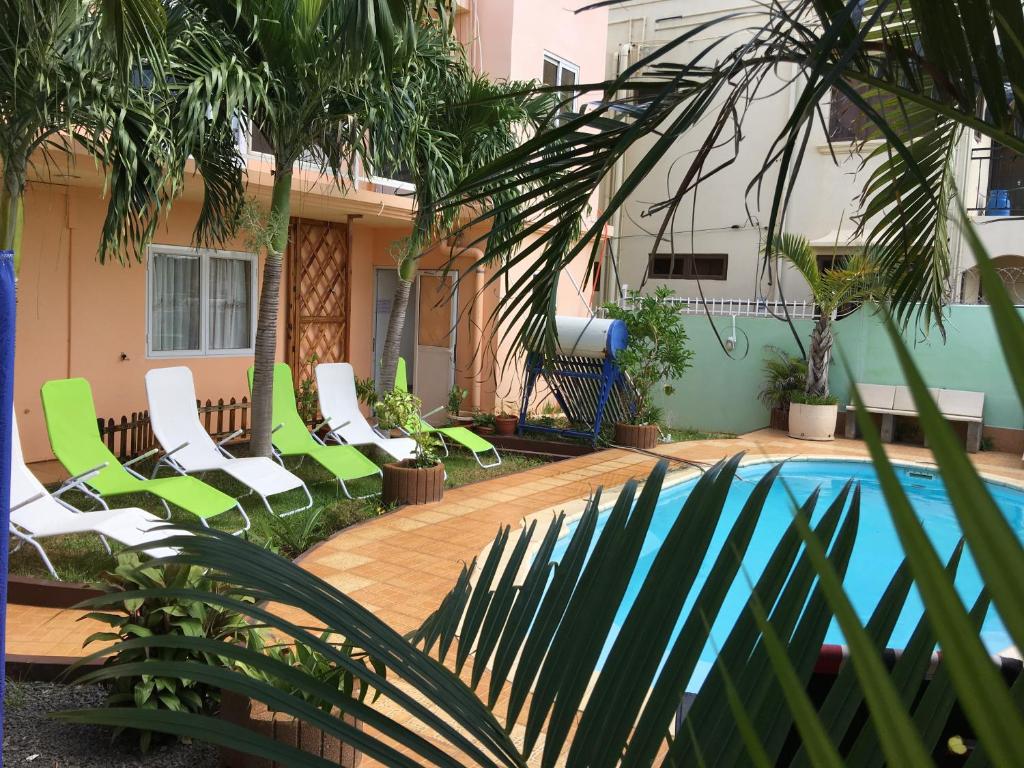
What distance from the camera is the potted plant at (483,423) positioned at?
482 inches

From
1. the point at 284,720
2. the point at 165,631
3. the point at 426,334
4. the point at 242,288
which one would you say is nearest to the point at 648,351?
the point at 426,334

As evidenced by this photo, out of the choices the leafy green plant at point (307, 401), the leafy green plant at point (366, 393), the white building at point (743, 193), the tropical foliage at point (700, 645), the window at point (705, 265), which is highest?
the white building at point (743, 193)

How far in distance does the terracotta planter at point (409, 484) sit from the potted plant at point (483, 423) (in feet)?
13.4

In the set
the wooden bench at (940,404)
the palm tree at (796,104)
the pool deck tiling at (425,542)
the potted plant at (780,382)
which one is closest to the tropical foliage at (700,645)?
the palm tree at (796,104)

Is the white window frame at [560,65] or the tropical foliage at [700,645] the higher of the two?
the white window frame at [560,65]

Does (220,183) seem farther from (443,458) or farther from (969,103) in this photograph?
(969,103)

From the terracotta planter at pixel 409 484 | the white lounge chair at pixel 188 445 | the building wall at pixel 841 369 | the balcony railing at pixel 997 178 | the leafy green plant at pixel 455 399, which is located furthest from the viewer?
the balcony railing at pixel 997 178

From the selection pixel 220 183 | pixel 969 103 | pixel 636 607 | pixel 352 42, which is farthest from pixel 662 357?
pixel 636 607

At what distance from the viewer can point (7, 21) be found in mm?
4914

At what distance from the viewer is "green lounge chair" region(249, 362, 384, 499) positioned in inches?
324

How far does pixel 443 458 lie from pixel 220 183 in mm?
4251

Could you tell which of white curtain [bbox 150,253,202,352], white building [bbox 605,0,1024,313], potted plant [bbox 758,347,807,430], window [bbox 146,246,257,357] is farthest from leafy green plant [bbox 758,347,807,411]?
white curtain [bbox 150,253,202,352]

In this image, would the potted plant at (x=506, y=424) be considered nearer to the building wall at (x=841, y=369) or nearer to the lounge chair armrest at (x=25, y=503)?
the building wall at (x=841, y=369)

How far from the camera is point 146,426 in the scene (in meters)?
9.24
